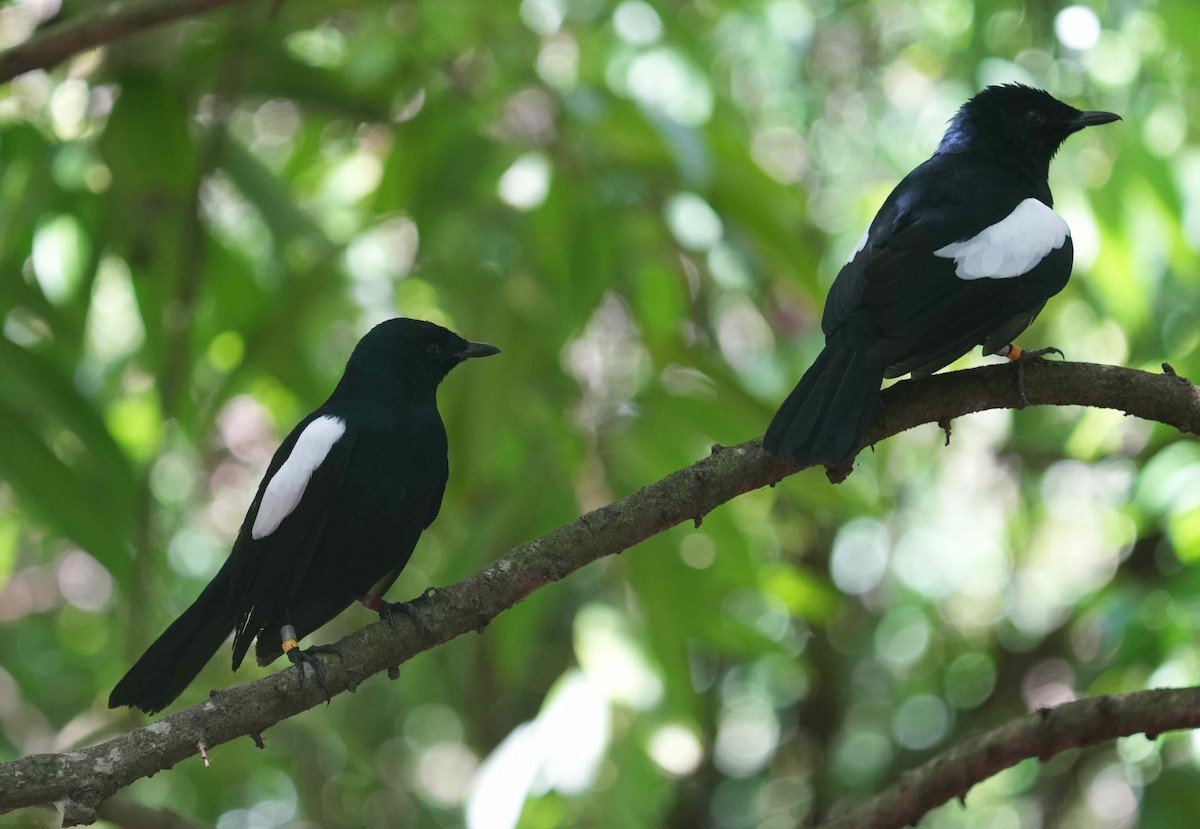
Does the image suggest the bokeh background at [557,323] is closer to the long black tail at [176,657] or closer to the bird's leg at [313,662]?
the long black tail at [176,657]

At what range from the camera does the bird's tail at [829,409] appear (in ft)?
8.23

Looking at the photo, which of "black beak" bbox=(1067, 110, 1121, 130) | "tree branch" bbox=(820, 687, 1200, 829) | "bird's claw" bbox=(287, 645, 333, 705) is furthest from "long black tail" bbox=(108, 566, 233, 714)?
"black beak" bbox=(1067, 110, 1121, 130)

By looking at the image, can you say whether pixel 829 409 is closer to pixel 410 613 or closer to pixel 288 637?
pixel 410 613

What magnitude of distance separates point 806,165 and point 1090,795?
338cm

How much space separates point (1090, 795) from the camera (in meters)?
5.83

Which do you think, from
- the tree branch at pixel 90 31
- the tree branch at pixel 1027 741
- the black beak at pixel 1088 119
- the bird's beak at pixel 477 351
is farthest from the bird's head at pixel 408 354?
the black beak at pixel 1088 119

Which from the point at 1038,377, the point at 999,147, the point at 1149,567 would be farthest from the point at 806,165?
the point at 1038,377

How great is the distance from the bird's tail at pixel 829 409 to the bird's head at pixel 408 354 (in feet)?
3.38

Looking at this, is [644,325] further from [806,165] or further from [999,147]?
[806,165]

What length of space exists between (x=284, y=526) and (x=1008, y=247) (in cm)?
178

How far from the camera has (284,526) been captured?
2.92m

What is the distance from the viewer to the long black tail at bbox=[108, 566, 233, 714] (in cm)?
271

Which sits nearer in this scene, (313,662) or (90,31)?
(313,662)

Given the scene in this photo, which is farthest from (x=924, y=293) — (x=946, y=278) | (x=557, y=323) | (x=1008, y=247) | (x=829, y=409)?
(x=557, y=323)
